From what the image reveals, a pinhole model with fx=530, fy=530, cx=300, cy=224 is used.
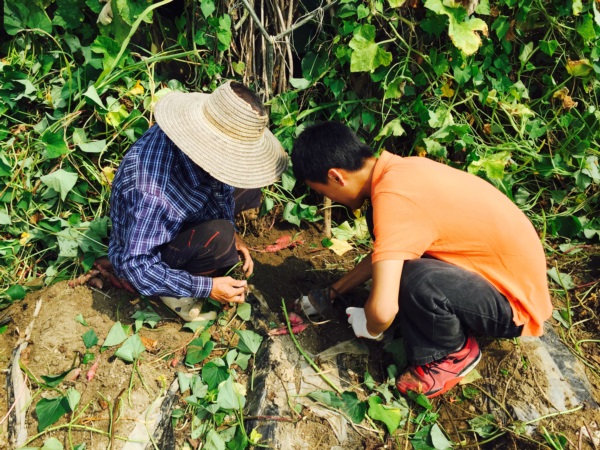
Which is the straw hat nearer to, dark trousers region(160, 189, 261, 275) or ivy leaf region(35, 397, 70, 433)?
dark trousers region(160, 189, 261, 275)

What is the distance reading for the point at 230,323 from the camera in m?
2.32

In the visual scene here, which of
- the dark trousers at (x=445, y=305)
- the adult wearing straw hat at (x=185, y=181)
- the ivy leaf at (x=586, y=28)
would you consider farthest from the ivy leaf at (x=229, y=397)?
the ivy leaf at (x=586, y=28)

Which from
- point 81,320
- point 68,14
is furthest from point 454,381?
point 68,14

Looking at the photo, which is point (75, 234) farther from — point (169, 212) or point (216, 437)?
point (216, 437)

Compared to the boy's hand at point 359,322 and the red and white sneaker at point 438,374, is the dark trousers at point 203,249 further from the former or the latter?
the red and white sneaker at point 438,374

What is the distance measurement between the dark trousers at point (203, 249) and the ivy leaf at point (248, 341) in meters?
0.32

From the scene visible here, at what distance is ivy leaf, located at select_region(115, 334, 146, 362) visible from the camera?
2.06 metres

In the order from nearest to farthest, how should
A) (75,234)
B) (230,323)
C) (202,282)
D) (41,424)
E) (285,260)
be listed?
(41,424) < (202,282) < (230,323) < (75,234) < (285,260)

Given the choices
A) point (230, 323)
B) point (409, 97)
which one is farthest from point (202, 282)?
point (409, 97)

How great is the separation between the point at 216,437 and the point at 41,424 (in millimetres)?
612

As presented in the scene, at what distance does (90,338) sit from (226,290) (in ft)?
1.87

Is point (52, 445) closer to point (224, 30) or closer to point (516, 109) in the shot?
point (224, 30)

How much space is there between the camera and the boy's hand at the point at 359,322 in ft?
7.00

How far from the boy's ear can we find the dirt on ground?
0.74 metres
